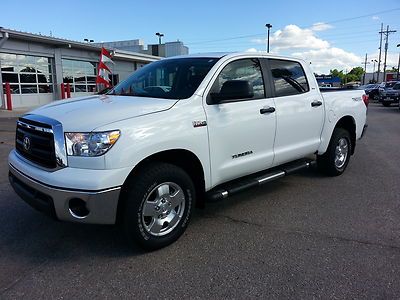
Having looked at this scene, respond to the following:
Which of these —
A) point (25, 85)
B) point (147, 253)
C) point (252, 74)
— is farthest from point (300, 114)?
point (25, 85)

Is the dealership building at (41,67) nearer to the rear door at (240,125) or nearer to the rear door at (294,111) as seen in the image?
the rear door at (294,111)

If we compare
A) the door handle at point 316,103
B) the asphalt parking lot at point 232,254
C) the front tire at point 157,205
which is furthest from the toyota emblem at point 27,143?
the door handle at point 316,103

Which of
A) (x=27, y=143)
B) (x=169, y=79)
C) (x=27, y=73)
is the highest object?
(x=27, y=73)

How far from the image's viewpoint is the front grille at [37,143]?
332cm

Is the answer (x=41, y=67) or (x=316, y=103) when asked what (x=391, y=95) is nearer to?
(x=316, y=103)

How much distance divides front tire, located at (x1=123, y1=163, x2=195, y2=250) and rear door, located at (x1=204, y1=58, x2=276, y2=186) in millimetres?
459

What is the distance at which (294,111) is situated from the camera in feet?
16.3

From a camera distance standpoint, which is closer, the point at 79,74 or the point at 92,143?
the point at 92,143

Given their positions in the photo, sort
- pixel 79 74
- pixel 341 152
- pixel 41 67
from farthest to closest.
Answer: pixel 79 74
pixel 41 67
pixel 341 152

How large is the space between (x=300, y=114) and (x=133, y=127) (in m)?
2.66

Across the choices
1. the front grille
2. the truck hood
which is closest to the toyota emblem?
the front grille

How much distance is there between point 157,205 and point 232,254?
86 centimetres

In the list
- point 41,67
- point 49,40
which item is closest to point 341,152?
point 49,40

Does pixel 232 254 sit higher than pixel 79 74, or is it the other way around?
pixel 79 74
